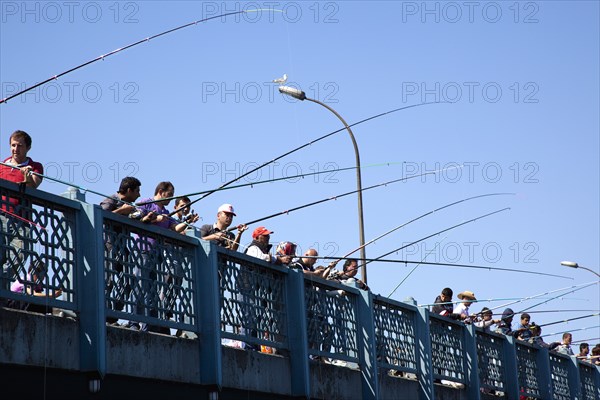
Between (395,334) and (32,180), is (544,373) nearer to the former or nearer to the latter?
(395,334)

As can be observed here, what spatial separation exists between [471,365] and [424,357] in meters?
2.10

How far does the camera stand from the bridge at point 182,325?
29.3 ft

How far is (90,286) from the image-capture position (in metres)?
9.45

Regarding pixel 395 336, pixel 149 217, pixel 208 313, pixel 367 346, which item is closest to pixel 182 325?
pixel 208 313

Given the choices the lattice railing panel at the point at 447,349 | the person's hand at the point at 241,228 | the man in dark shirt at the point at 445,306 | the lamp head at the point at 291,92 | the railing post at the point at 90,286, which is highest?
the lamp head at the point at 291,92

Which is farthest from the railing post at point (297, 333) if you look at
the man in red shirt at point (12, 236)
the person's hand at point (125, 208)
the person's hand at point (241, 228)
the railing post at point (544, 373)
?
the railing post at point (544, 373)

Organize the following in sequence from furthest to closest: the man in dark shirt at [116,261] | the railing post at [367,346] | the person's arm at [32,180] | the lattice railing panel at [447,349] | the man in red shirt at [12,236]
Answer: the lattice railing panel at [447,349], the railing post at [367,346], the man in dark shirt at [116,261], the person's arm at [32,180], the man in red shirt at [12,236]

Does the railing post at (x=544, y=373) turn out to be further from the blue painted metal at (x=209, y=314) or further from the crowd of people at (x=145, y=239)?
the blue painted metal at (x=209, y=314)

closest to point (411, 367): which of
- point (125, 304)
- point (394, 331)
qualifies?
point (394, 331)

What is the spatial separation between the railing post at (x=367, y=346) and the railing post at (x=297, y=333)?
6.08 feet

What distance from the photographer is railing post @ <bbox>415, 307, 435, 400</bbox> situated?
648 inches

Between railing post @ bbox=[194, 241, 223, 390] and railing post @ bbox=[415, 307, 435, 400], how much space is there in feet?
19.0

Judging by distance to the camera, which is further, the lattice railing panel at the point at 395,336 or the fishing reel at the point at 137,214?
the lattice railing panel at the point at 395,336

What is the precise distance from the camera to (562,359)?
24578mm
